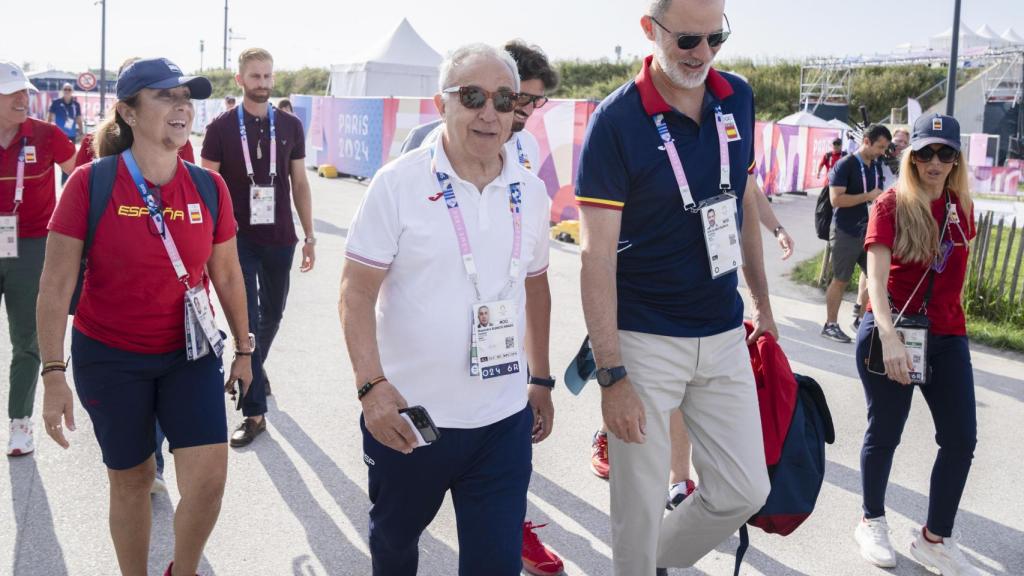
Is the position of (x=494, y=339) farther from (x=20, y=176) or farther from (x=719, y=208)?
(x=20, y=176)

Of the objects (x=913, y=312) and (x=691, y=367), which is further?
(x=913, y=312)

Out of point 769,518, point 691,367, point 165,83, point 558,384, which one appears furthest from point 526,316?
point 558,384

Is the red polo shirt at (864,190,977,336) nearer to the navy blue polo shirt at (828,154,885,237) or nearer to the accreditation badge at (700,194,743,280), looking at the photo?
the accreditation badge at (700,194,743,280)

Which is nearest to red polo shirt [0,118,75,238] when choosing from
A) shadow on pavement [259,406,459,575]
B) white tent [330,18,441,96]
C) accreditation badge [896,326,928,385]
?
shadow on pavement [259,406,459,575]

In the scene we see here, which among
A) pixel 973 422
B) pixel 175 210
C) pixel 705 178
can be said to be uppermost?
pixel 705 178

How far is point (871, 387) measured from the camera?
150 inches

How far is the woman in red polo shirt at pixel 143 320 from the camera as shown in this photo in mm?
Result: 2902

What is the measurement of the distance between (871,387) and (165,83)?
9.65 ft

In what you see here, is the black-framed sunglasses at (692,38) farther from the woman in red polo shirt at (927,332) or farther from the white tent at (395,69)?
the white tent at (395,69)

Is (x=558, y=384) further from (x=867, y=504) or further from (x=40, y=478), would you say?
(x=40, y=478)

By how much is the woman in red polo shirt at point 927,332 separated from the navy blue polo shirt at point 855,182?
13.7 ft

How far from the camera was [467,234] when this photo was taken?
2477mm

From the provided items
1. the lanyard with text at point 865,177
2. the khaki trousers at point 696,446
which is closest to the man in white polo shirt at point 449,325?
the khaki trousers at point 696,446

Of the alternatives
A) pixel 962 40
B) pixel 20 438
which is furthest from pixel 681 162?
pixel 962 40
